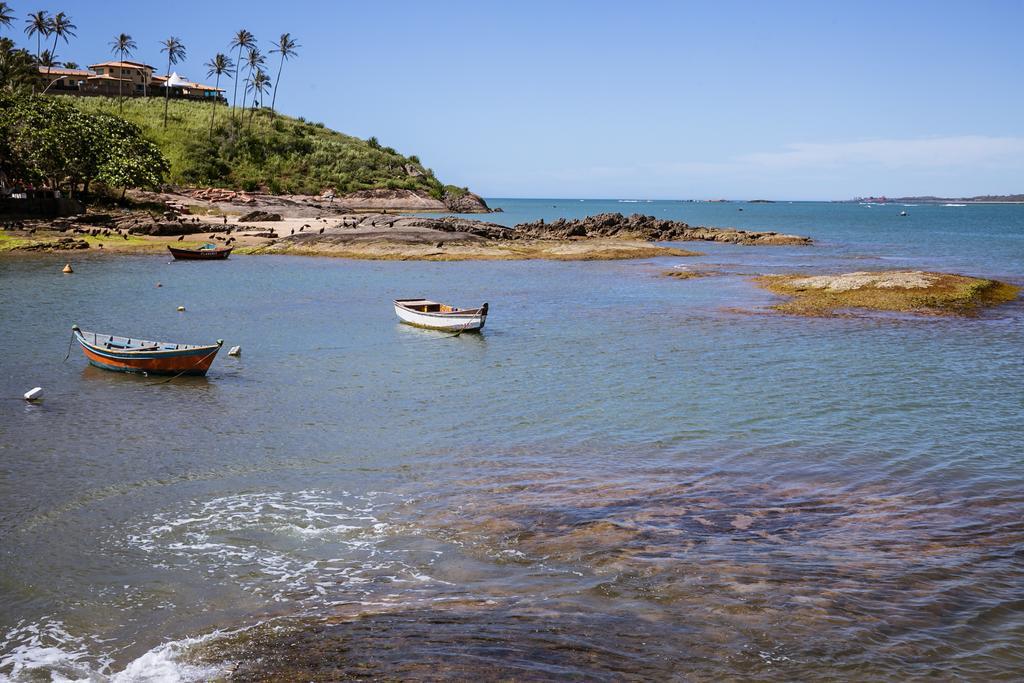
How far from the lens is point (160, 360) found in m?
23.6

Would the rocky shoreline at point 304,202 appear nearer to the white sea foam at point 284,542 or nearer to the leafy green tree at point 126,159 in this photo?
the leafy green tree at point 126,159

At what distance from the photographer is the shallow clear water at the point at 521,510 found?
9336 mm

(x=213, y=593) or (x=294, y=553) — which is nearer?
(x=213, y=593)

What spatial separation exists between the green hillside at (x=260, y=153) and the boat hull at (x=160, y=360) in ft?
304

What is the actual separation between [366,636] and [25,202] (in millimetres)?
76102

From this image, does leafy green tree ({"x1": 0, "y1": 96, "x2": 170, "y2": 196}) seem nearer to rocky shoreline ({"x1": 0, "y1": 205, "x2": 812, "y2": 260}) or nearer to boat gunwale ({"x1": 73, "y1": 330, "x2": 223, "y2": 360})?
rocky shoreline ({"x1": 0, "y1": 205, "x2": 812, "y2": 260})

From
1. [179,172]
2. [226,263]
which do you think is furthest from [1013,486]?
[179,172]

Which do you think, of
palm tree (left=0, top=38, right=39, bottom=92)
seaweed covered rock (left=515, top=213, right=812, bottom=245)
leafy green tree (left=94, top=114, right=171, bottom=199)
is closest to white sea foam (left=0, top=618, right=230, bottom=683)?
leafy green tree (left=94, top=114, right=171, bottom=199)

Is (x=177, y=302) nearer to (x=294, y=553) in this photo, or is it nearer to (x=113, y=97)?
(x=294, y=553)

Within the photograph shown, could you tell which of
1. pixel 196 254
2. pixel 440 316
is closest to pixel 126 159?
pixel 196 254

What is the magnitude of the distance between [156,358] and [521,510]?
48.1ft

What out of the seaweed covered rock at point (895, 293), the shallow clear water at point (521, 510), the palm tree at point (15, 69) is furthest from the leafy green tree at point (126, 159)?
the seaweed covered rock at point (895, 293)

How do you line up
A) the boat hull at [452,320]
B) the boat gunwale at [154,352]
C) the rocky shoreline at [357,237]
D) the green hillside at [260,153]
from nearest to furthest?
the boat gunwale at [154,352] → the boat hull at [452,320] → the rocky shoreline at [357,237] → the green hillside at [260,153]

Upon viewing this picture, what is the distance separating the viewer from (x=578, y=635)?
9.36 metres
